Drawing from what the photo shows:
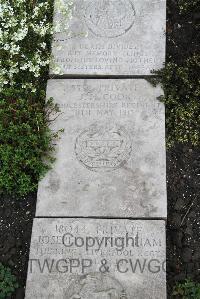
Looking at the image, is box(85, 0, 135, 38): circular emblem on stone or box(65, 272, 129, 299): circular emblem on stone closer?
box(65, 272, 129, 299): circular emblem on stone

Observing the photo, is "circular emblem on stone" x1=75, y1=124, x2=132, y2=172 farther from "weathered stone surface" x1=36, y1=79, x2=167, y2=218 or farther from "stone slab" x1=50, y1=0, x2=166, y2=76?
"stone slab" x1=50, y1=0, x2=166, y2=76

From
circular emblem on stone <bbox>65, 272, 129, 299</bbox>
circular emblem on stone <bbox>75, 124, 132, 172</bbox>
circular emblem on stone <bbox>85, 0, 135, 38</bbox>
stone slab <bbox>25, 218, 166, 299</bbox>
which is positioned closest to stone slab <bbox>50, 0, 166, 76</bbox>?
circular emblem on stone <bbox>85, 0, 135, 38</bbox>

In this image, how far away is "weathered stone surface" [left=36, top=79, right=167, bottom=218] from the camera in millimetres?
4082

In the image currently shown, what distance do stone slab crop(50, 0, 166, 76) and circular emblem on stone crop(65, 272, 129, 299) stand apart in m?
1.83

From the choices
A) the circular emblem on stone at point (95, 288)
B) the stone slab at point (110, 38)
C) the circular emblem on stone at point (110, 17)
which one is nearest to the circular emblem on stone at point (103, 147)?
the stone slab at point (110, 38)

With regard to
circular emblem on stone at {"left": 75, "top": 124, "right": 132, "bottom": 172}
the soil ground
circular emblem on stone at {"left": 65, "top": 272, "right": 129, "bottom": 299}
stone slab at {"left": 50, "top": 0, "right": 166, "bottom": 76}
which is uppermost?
stone slab at {"left": 50, "top": 0, "right": 166, "bottom": 76}

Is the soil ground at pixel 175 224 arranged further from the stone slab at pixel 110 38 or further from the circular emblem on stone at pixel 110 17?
the circular emblem on stone at pixel 110 17

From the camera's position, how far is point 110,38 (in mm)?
4746

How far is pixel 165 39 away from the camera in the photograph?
4.75 metres

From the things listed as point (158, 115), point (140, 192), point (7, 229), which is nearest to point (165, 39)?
point (158, 115)

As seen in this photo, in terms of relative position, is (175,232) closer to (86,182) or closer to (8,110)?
(86,182)

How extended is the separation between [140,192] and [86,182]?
458mm

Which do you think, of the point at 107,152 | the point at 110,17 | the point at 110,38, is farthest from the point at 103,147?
the point at 110,17

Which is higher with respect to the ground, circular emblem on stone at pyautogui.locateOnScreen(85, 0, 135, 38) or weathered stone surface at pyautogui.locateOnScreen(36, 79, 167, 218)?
circular emblem on stone at pyautogui.locateOnScreen(85, 0, 135, 38)
